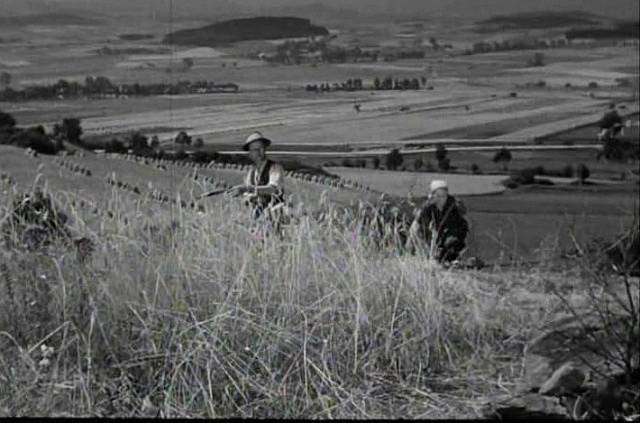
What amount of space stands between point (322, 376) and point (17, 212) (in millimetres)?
1864

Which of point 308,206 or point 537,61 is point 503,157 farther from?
point 308,206

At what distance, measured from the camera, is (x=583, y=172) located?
529 cm

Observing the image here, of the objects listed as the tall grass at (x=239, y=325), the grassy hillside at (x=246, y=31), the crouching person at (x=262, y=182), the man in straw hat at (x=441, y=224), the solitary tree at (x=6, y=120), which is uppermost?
the grassy hillside at (x=246, y=31)

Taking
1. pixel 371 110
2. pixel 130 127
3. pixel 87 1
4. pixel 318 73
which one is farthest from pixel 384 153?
pixel 87 1

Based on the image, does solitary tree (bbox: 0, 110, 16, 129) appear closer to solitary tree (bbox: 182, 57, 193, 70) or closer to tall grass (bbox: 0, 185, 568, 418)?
tall grass (bbox: 0, 185, 568, 418)

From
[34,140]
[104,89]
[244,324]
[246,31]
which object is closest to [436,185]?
[244,324]

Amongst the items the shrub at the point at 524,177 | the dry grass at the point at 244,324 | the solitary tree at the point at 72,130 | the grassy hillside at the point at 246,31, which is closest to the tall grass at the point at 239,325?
the dry grass at the point at 244,324

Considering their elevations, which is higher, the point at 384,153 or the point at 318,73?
the point at 318,73

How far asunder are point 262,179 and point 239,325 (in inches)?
29.1

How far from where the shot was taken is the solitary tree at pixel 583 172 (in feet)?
17.3

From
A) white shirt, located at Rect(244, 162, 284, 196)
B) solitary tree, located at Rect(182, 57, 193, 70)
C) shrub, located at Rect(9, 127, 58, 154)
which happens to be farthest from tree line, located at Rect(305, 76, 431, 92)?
shrub, located at Rect(9, 127, 58, 154)

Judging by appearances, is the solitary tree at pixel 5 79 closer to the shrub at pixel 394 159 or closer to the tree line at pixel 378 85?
the tree line at pixel 378 85

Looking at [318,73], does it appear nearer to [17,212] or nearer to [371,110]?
[371,110]

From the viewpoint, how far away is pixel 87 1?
19.6 ft
